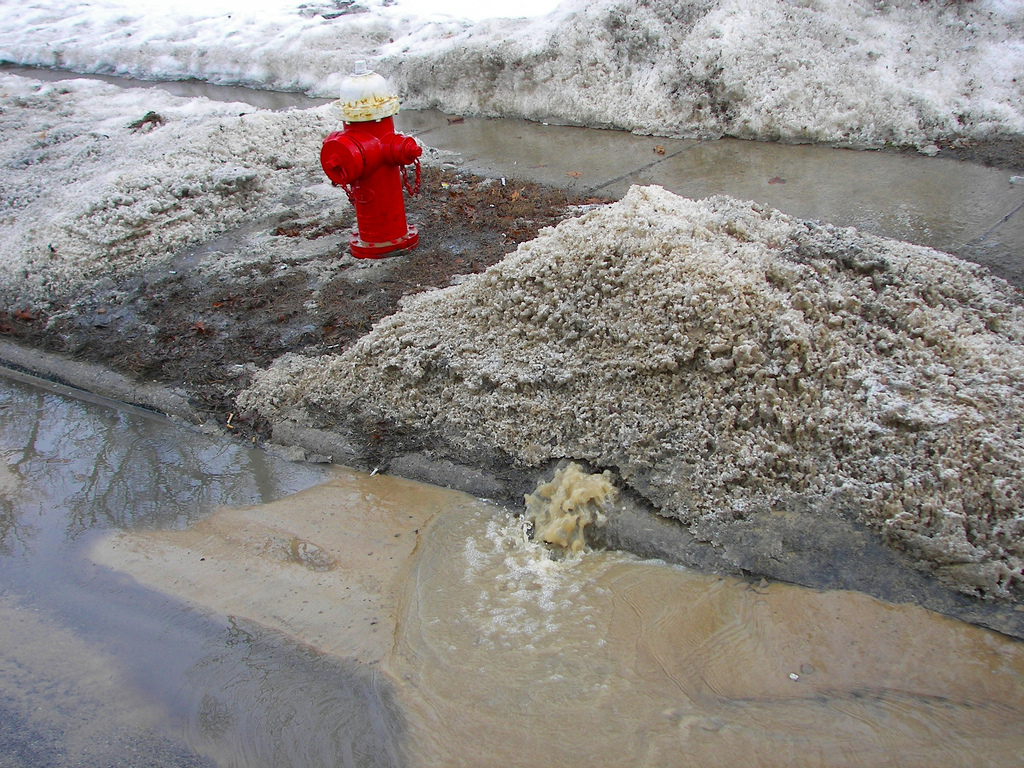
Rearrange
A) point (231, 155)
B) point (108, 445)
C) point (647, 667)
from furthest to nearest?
point (231, 155) → point (108, 445) → point (647, 667)

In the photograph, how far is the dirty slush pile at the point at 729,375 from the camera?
2.03 m

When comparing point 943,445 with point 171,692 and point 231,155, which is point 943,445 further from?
point 231,155

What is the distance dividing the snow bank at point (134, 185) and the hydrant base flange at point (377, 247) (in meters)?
1.00

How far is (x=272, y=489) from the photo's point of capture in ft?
8.36

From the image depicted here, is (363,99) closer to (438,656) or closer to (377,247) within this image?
(377,247)

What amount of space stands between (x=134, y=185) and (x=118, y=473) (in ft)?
8.75

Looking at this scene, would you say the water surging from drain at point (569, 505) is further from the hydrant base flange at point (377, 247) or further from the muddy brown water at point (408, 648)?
the hydrant base flange at point (377, 247)

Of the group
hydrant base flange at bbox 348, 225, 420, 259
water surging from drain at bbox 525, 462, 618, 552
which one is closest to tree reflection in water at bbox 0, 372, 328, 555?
water surging from drain at bbox 525, 462, 618, 552

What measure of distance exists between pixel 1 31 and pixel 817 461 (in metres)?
15.4

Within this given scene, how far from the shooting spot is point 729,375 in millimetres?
2299

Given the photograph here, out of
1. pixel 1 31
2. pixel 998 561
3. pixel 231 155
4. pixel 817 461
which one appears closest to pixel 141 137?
pixel 231 155

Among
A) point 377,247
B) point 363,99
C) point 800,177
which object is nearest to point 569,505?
point 377,247

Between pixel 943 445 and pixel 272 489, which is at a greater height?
pixel 943 445

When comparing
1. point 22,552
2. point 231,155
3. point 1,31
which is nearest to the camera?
point 22,552
